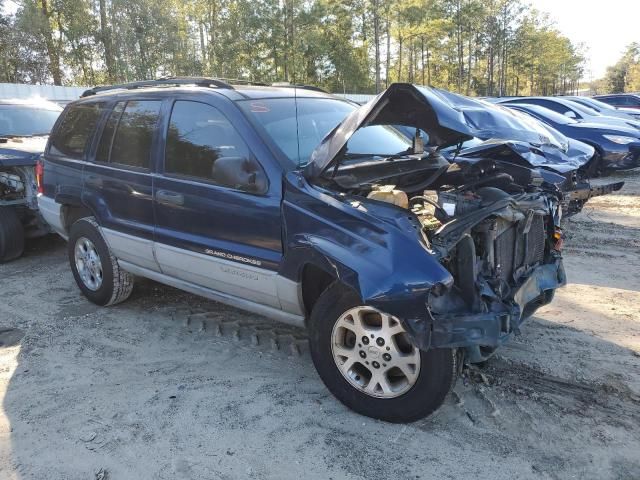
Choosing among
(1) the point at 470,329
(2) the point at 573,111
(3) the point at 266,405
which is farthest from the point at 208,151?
(2) the point at 573,111

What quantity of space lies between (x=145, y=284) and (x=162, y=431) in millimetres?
2596

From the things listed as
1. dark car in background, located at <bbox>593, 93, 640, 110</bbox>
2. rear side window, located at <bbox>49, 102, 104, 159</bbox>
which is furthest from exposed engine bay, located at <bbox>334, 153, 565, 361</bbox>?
dark car in background, located at <bbox>593, 93, 640, 110</bbox>

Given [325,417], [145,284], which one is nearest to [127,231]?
[145,284]

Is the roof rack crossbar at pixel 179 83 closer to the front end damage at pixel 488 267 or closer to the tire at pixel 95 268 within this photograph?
the tire at pixel 95 268

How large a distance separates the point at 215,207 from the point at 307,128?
0.86 meters

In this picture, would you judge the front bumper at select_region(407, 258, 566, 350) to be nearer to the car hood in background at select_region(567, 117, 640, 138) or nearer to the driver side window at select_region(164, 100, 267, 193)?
the driver side window at select_region(164, 100, 267, 193)

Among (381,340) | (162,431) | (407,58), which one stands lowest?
(162,431)

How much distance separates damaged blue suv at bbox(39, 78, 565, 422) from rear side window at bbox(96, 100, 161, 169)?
0.06ft

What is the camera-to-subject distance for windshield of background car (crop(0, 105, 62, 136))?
714 cm

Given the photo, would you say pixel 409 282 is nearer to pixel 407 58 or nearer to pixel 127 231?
pixel 127 231

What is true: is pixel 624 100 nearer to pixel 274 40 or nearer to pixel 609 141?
pixel 609 141

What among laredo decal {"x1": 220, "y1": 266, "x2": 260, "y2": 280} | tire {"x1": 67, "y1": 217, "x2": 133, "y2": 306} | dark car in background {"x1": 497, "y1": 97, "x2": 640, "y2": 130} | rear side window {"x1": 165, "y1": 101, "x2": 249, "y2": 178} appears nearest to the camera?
laredo decal {"x1": 220, "y1": 266, "x2": 260, "y2": 280}

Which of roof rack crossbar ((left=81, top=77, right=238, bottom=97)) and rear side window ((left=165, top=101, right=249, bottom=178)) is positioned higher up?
roof rack crossbar ((left=81, top=77, right=238, bottom=97))

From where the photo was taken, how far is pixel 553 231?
12.1ft
